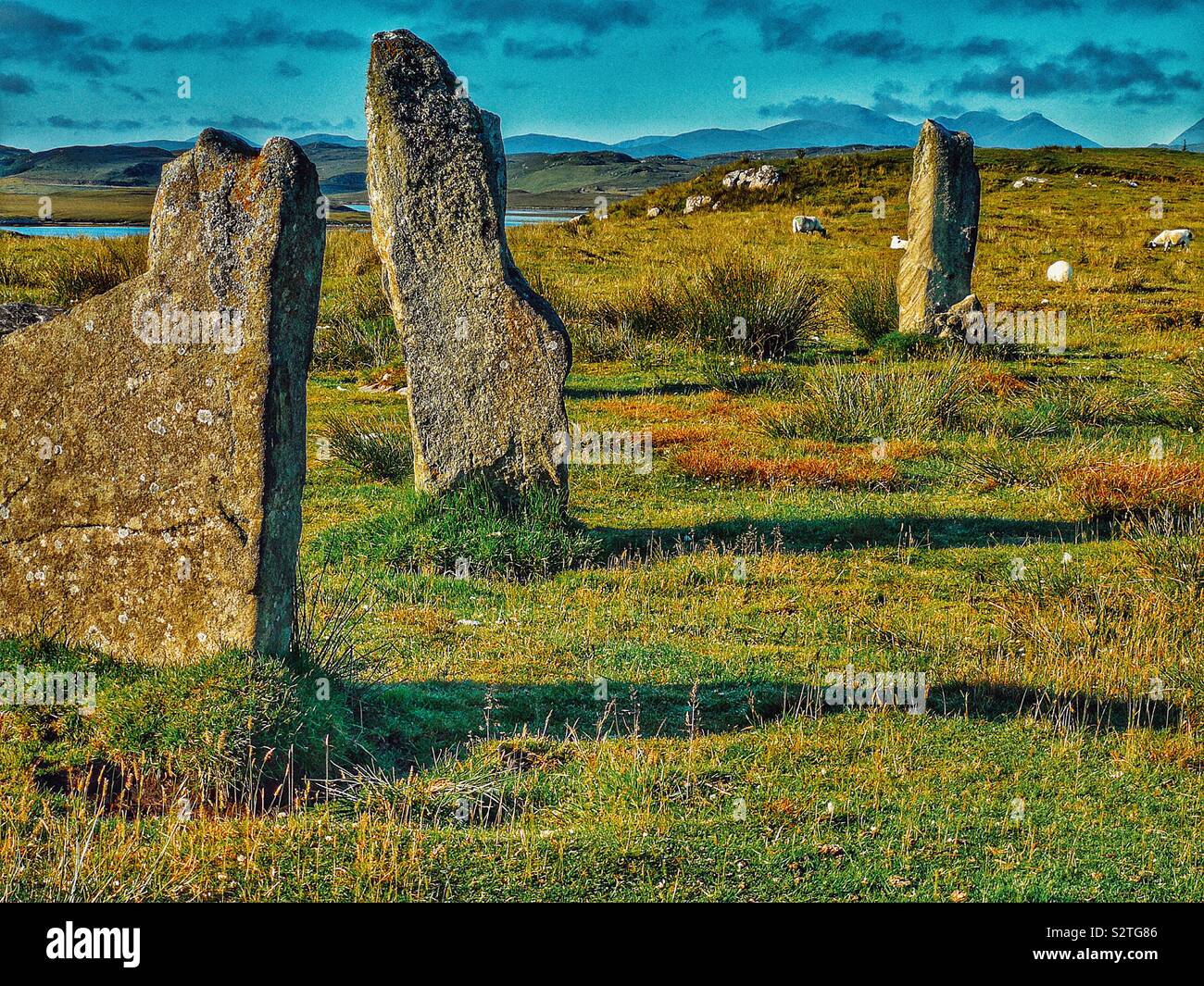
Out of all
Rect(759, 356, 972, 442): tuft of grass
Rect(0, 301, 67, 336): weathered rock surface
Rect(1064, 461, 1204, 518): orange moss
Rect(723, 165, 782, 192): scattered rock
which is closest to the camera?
Rect(0, 301, 67, 336): weathered rock surface

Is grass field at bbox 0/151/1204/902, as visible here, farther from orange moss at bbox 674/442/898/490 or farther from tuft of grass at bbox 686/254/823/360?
tuft of grass at bbox 686/254/823/360

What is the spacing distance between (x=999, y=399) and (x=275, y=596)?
39.2 feet

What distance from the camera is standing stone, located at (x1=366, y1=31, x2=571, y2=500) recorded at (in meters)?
9.22

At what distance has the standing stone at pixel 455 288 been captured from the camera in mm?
9219

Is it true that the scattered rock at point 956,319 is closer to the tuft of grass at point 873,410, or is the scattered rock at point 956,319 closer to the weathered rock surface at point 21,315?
the tuft of grass at point 873,410

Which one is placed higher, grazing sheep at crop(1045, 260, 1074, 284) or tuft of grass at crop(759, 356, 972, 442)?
grazing sheep at crop(1045, 260, 1074, 284)

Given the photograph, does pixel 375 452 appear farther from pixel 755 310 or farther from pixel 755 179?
pixel 755 179

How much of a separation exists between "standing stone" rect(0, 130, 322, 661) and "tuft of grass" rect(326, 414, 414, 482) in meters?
6.34

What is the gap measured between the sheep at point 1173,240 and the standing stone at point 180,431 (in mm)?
32071

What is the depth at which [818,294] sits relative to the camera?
1870 cm

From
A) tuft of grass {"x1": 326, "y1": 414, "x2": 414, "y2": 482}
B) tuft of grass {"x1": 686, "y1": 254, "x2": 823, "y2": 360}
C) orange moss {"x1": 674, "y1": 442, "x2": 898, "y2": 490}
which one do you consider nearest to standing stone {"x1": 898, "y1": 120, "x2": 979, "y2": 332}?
tuft of grass {"x1": 686, "y1": 254, "x2": 823, "y2": 360}

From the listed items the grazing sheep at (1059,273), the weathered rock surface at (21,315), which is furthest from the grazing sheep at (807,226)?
the weathered rock surface at (21,315)

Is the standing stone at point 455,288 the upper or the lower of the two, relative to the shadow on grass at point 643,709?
upper
